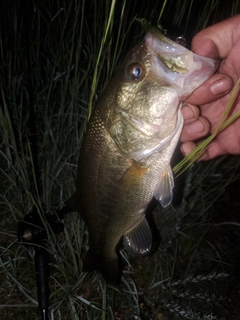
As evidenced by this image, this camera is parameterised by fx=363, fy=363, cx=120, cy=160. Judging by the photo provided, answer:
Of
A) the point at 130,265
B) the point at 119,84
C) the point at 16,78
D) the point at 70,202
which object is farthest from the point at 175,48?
the point at 16,78

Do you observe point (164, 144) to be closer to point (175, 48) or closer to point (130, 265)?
point (175, 48)

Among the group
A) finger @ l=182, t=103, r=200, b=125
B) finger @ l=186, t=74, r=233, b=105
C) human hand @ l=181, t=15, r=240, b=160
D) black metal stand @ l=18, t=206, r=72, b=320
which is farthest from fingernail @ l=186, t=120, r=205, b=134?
black metal stand @ l=18, t=206, r=72, b=320

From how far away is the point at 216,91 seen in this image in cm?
161

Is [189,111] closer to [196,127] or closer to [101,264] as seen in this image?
[196,127]

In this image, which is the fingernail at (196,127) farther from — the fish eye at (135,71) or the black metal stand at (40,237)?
the black metal stand at (40,237)

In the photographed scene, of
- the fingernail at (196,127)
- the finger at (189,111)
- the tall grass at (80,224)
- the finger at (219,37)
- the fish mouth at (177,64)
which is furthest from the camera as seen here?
the tall grass at (80,224)

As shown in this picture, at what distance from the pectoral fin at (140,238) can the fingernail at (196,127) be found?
558mm

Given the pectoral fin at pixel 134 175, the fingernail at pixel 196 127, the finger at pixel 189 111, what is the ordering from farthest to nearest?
the fingernail at pixel 196 127, the finger at pixel 189 111, the pectoral fin at pixel 134 175

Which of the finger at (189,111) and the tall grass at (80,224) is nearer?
the finger at (189,111)

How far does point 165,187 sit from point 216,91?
484 mm

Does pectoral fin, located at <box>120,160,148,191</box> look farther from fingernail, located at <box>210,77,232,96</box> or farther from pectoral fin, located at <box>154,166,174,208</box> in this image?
fingernail, located at <box>210,77,232,96</box>

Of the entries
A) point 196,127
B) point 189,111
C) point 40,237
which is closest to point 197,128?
point 196,127

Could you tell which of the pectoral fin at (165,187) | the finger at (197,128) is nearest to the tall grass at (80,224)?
the finger at (197,128)

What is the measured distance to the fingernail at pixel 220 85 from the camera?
1.58m
